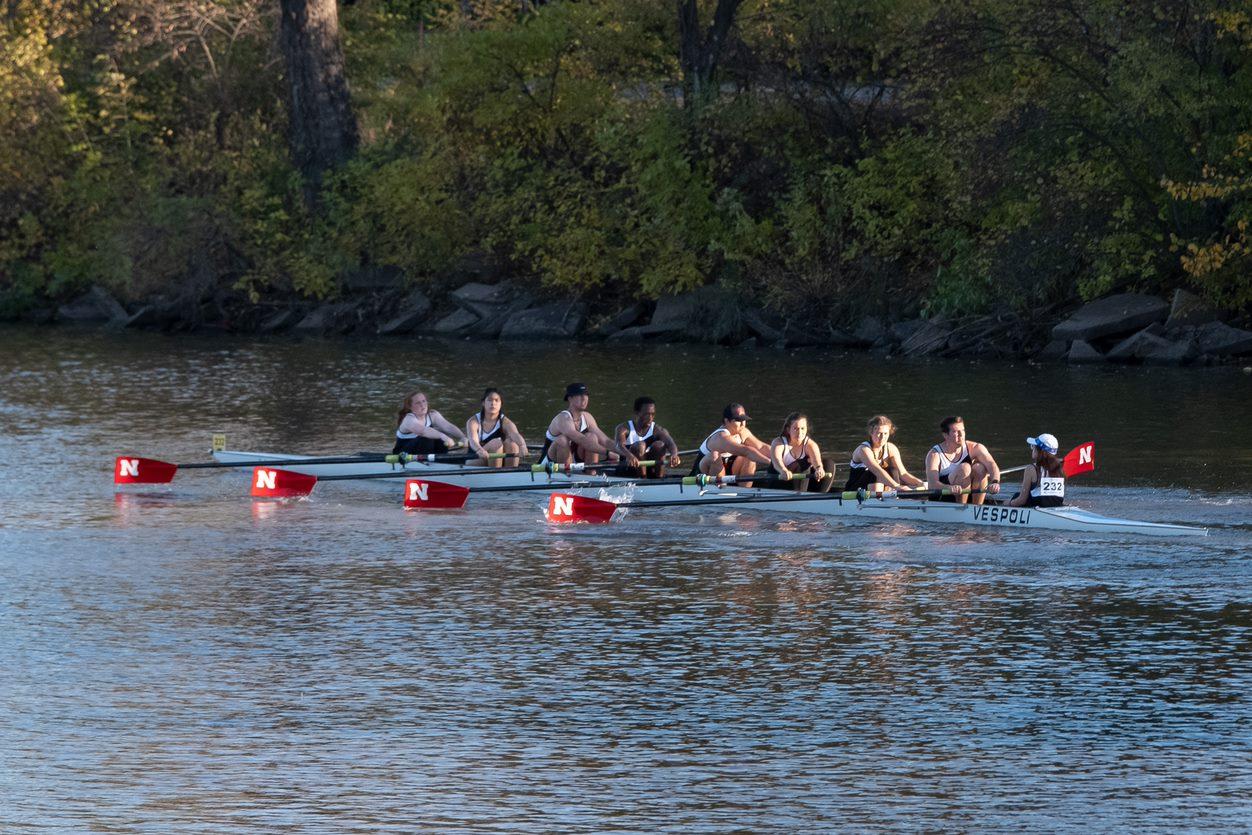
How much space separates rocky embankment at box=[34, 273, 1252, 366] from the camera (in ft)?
127

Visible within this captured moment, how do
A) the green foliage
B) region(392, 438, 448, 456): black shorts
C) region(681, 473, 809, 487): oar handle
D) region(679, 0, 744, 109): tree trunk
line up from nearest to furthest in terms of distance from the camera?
1. region(681, 473, 809, 487): oar handle
2. region(392, 438, 448, 456): black shorts
3. the green foliage
4. region(679, 0, 744, 109): tree trunk

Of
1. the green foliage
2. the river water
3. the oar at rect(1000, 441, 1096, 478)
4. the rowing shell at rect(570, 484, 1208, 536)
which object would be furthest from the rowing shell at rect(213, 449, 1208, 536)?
the green foliage

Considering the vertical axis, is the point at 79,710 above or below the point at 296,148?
below

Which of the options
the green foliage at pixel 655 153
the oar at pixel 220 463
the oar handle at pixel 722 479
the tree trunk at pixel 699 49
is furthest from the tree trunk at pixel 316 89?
the oar handle at pixel 722 479

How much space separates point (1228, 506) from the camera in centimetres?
2022

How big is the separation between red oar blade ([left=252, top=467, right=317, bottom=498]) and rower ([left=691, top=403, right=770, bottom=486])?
4641 millimetres

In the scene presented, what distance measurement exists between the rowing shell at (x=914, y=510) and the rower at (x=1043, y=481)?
0.16 metres

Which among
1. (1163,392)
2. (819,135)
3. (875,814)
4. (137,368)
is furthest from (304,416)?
(875,814)

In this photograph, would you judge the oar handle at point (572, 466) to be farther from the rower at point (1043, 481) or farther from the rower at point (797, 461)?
the rower at point (1043, 481)

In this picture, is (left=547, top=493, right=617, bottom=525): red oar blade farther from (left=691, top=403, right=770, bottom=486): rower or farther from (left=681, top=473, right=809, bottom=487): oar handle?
(left=691, top=403, right=770, bottom=486): rower

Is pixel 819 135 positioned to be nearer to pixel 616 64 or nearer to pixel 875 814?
→ pixel 616 64

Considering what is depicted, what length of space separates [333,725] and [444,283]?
42.0m

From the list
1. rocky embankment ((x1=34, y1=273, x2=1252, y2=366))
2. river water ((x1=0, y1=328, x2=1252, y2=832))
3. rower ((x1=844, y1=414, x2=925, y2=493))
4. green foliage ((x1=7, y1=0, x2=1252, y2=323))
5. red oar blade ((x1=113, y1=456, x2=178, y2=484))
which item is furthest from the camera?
green foliage ((x1=7, y1=0, x2=1252, y2=323))

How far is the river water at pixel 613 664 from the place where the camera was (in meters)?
10.3
